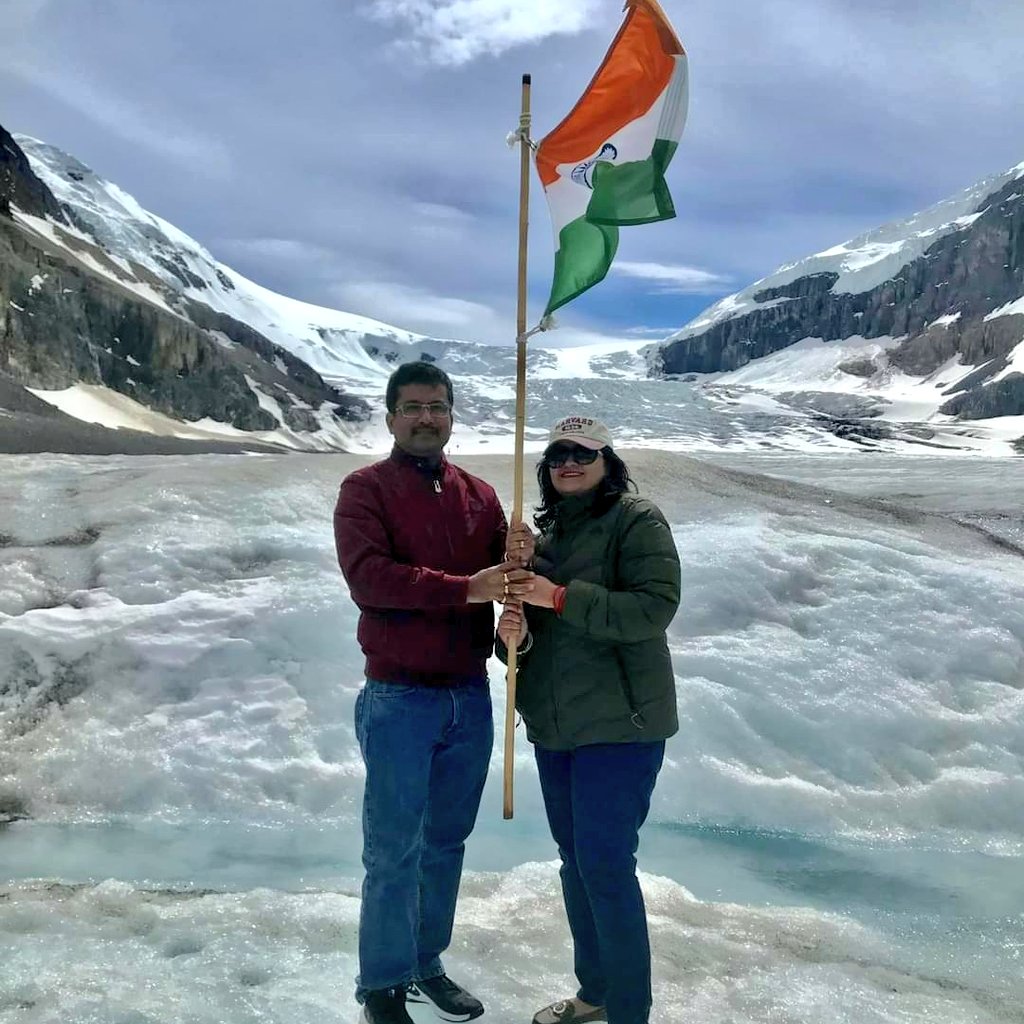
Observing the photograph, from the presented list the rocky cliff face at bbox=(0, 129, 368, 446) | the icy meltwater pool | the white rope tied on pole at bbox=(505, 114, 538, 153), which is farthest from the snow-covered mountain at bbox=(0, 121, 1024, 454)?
the white rope tied on pole at bbox=(505, 114, 538, 153)

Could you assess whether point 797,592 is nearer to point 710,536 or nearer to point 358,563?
point 710,536

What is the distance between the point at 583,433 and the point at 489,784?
3253mm

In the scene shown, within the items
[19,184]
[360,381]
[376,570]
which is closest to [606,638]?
[376,570]

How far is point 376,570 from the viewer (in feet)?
10.1

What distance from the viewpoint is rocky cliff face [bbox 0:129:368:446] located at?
201 feet

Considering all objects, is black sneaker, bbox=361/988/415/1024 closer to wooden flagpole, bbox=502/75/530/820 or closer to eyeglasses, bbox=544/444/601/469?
wooden flagpole, bbox=502/75/530/820

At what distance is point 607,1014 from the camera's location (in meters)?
3.05

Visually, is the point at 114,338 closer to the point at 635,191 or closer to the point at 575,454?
the point at 635,191

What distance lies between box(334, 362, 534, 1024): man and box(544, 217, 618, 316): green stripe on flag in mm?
713

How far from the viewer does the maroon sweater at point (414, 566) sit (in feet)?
10.1

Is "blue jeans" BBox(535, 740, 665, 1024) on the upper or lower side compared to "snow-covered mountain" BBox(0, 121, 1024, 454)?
lower

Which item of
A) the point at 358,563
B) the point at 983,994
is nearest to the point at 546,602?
the point at 358,563

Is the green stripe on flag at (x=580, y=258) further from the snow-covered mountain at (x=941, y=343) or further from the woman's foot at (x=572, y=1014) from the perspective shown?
the snow-covered mountain at (x=941, y=343)

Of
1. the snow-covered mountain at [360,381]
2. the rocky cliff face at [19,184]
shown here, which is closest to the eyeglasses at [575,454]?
the snow-covered mountain at [360,381]
